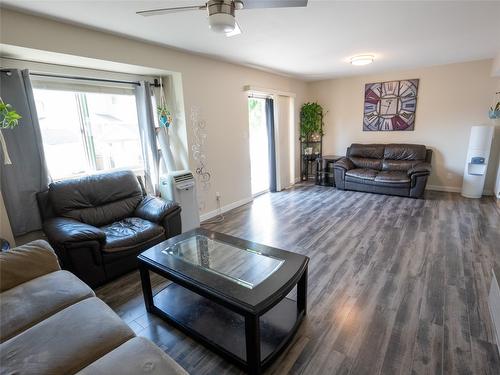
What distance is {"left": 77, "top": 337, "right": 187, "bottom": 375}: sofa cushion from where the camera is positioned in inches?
40.6

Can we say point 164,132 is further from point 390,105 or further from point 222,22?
point 390,105

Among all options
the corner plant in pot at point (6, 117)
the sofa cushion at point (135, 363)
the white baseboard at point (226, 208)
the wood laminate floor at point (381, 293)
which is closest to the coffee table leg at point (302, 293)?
the wood laminate floor at point (381, 293)

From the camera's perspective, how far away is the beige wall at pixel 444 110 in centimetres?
464

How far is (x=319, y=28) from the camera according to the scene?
2.74 m

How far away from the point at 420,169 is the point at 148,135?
15.1 feet

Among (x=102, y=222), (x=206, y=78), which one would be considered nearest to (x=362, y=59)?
(x=206, y=78)

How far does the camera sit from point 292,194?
5.44 meters

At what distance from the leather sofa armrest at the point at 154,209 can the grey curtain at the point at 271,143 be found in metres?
2.93

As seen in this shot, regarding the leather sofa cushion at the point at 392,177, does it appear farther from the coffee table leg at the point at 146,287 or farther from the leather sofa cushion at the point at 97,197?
the coffee table leg at the point at 146,287

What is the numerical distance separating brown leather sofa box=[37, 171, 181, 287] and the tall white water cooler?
16.6ft

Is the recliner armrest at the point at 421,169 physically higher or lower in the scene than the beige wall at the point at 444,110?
lower

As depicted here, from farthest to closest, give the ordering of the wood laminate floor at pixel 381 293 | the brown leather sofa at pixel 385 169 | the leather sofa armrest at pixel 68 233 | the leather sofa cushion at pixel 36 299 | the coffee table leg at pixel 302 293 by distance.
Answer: the brown leather sofa at pixel 385 169 → the leather sofa armrest at pixel 68 233 → the coffee table leg at pixel 302 293 → the wood laminate floor at pixel 381 293 → the leather sofa cushion at pixel 36 299

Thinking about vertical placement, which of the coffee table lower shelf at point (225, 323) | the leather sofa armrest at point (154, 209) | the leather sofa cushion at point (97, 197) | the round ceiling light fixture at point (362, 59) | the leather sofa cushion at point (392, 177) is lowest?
the coffee table lower shelf at point (225, 323)

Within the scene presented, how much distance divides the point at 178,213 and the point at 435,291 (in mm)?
2642
